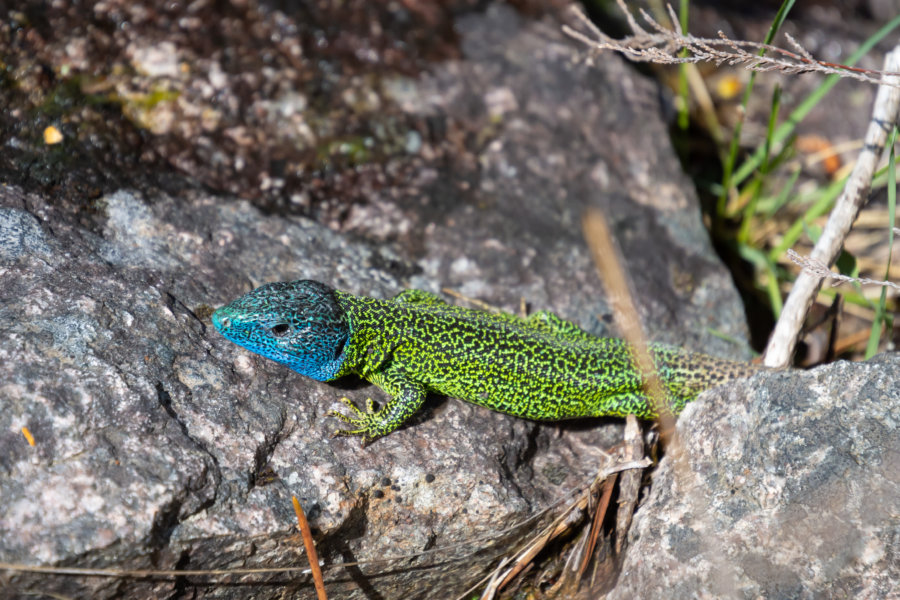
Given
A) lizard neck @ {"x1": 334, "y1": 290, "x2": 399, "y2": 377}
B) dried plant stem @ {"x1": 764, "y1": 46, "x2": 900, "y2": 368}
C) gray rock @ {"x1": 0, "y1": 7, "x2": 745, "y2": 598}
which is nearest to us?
gray rock @ {"x1": 0, "y1": 7, "x2": 745, "y2": 598}

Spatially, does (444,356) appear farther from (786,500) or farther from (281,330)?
(786,500)

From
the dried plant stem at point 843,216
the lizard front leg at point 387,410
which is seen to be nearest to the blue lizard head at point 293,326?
the lizard front leg at point 387,410

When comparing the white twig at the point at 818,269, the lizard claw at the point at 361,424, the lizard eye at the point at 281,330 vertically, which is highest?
the white twig at the point at 818,269

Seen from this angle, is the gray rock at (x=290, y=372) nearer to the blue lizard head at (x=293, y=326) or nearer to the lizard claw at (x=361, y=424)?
the lizard claw at (x=361, y=424)

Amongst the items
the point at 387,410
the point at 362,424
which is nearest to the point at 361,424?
the point at 362,424

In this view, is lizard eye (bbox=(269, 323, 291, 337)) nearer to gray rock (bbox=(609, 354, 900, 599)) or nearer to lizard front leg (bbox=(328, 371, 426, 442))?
lizard front leg (bbox=(328, 371, 426, 442))

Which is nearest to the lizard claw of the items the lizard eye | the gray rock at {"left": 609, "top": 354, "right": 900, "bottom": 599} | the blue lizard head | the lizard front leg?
the lizard front leg

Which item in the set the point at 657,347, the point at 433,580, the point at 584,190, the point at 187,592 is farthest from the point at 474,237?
the point at 187,592

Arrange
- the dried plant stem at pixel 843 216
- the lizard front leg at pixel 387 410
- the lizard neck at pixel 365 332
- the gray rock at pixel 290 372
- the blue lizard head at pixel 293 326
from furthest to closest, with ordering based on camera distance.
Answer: the dried plant stem at pixel 843 216, the lizard neck at pixel 365 332, the lizard front leg at pixel 387 410, the blue lizard head at pixel 293 326, the gray rock at pixel 290 372
